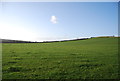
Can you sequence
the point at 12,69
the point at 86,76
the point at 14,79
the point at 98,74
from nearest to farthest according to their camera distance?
the point at 14,79, the point at 86,76, the point at 98,74, the point at 12,69

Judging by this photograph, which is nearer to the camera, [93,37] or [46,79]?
[46,79]

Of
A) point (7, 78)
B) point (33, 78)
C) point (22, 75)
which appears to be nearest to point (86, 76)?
point (33, 78)

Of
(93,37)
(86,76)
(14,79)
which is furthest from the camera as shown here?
(93,37)

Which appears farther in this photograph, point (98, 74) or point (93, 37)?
point (93, 37)

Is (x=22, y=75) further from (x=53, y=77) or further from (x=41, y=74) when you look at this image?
(x=53, y=77)

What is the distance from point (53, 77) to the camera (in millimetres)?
13648

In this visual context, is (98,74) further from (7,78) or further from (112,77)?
(7,78)

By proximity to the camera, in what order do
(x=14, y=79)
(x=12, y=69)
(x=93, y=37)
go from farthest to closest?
(x=93, y=37)
(x=12, y=69)
(x=14, y=79)

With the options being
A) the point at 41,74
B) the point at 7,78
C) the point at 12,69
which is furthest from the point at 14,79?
the point at 12,69

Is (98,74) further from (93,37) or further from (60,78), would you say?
(93,37)

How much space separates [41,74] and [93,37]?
280ft

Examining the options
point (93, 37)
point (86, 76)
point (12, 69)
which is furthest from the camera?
point (93, 37)

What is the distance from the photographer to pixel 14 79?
13.1 m

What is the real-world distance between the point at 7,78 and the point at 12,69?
10.4 ft
